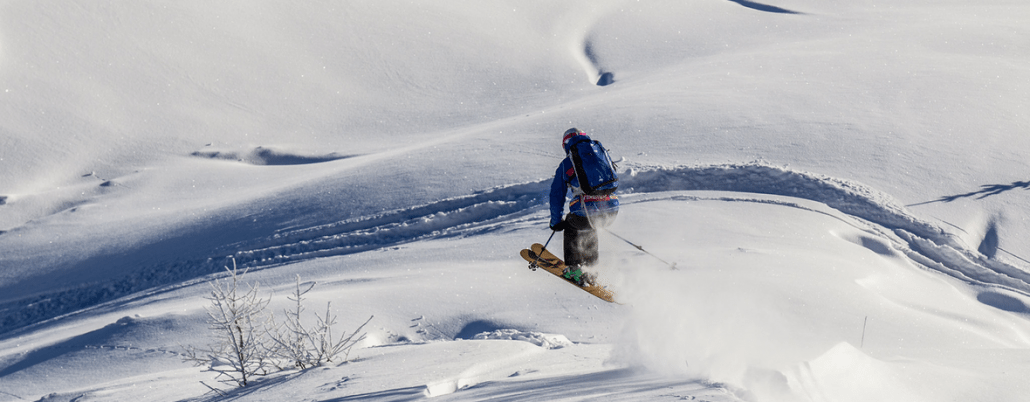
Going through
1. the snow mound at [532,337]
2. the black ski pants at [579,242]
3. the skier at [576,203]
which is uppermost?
the skier at [576,203]

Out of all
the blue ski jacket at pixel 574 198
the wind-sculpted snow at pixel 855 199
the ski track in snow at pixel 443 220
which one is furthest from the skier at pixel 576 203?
the wind-sculpted snow at pixel 855 199

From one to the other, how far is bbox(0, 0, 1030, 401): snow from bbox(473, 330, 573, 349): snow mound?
0.11 feet

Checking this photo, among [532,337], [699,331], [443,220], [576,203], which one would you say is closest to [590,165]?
[576,203]

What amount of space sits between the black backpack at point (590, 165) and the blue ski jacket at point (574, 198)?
8 centimetres

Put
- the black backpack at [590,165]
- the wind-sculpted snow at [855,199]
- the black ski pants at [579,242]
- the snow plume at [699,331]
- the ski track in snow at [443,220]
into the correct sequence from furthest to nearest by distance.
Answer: the ski track in snow at [443,220] < the wind-sculpted snow at [855,199] < the black ski pants at [579,242] < the black backpack at [590,165] < the snow plume at [699,331]

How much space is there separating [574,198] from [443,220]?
202 inches

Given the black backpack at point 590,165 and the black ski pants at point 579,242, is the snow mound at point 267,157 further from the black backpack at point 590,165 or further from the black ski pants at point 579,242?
the black backpack at point 590,165

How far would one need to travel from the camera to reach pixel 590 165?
6.29m

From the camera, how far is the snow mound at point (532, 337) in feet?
23.7

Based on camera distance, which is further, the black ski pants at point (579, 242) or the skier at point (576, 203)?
the black ski pants at point (579, 242)

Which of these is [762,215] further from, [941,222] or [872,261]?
[941,222]

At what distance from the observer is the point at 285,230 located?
38.7 feet

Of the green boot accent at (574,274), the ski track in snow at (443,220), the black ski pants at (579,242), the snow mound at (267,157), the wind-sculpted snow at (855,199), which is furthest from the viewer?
the snow mound at (267,157)

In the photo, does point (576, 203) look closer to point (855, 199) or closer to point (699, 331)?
point (699, 331)
